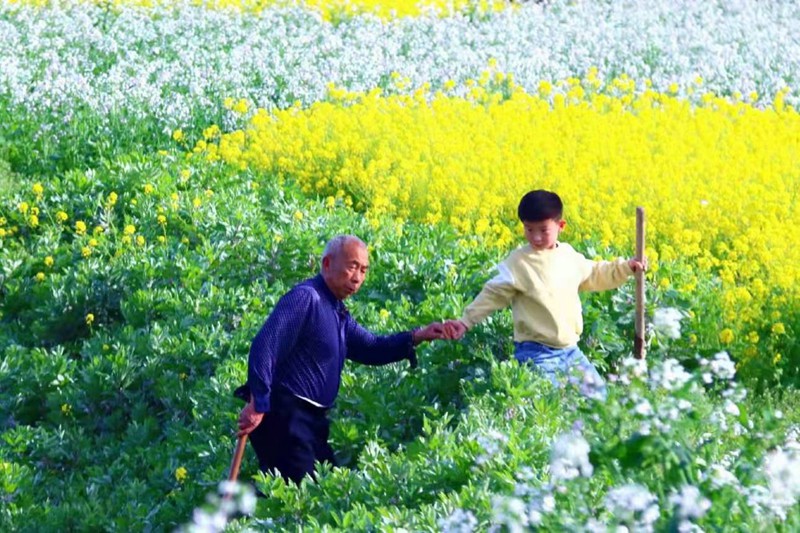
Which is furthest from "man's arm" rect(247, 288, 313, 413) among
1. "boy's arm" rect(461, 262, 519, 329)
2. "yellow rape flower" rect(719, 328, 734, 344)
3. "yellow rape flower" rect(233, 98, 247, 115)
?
"yellow rape flower" rect(233, 98, 247, 115)

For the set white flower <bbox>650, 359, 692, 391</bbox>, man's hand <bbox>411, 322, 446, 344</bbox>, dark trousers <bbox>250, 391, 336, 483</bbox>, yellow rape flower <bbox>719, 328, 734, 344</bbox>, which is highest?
white flower <bbox>650, 359, 692, 391</bbox>

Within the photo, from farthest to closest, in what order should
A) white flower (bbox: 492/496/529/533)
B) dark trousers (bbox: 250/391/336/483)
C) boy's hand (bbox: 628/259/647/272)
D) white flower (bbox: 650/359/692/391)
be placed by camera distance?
boy's hand (bbox: 628/259/647/272) → dark trousers (bbox: 250/391/336/483) → white flower (bbox: 650/359/692/391) → white flower (bbox: 492/496/529/533)

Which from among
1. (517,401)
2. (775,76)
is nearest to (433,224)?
(517,401)

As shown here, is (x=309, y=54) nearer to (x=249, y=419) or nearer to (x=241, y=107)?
(x=241, y=107)

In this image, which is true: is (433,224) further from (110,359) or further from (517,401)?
(517,401)

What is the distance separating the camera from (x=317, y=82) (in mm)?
12484

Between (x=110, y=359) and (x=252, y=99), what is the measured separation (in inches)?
227

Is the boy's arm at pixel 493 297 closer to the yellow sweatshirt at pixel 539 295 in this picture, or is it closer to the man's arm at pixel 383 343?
the yellow sweatshirt at pixel 539 295

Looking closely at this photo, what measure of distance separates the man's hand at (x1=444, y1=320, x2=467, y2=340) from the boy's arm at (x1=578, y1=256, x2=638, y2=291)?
596 mm

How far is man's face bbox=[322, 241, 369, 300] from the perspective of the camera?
543 cm

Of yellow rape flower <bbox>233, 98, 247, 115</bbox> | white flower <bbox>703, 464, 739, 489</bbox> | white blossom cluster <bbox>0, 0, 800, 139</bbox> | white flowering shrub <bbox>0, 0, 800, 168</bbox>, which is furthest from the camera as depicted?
white blossom cluster <bbox>0, 0, 800, 139</bbox>

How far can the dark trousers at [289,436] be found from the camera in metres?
5.55

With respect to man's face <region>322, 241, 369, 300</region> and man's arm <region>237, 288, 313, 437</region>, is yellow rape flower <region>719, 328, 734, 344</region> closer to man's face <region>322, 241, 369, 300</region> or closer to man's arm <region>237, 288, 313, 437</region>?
man's face <region>322, 241, 369, 300</region>

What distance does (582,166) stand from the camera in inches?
373
